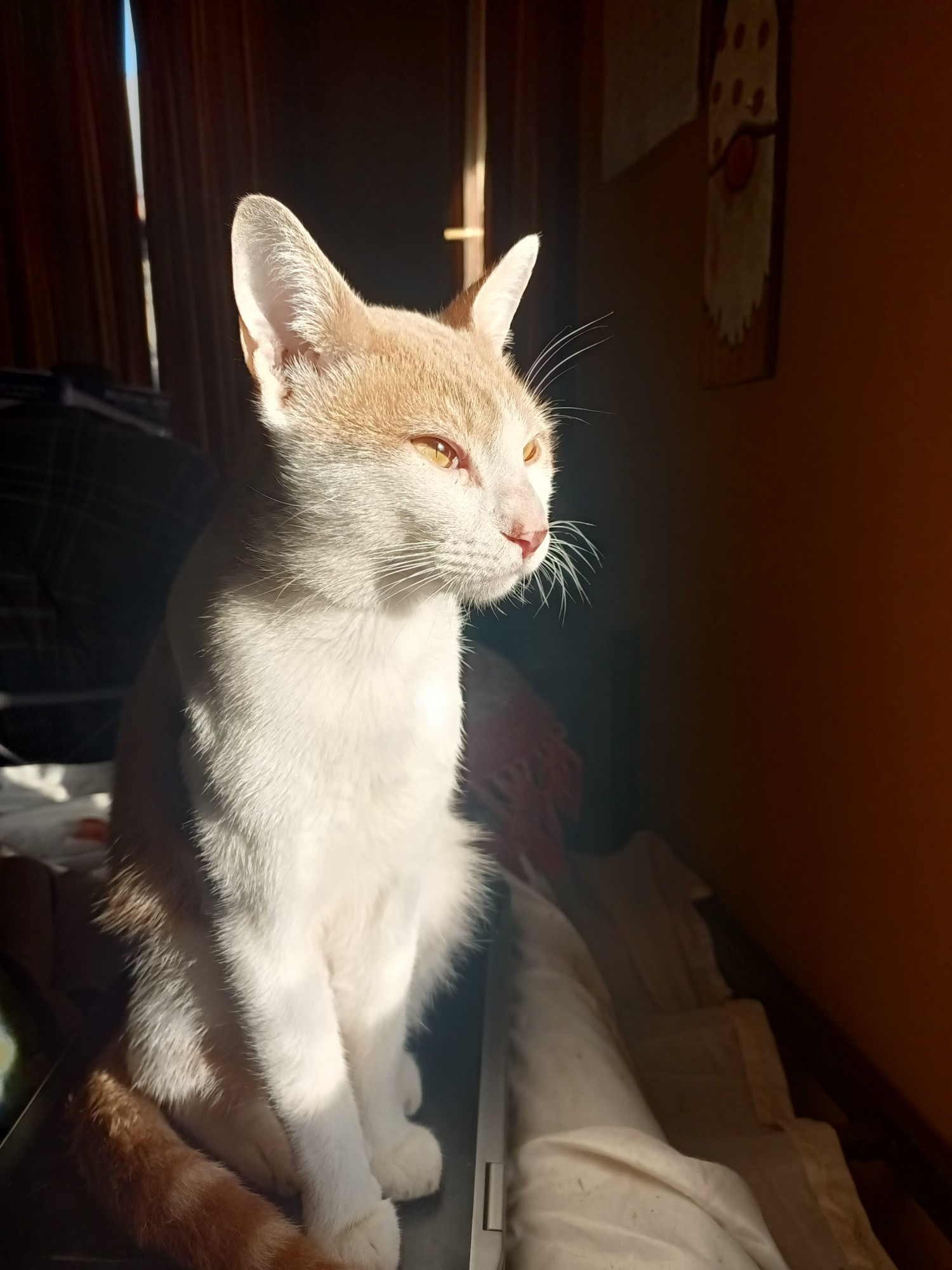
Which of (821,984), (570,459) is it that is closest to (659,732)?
(821,984)

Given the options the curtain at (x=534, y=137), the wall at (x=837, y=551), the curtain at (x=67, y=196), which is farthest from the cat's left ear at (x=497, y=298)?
the curtain at (x=67, y=196)

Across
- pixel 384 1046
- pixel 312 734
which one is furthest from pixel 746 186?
pixel 384 1046

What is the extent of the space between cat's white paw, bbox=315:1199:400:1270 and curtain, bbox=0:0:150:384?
6.12 ft

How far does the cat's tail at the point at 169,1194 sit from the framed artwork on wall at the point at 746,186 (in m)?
0.99

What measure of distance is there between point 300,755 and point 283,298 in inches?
12.3

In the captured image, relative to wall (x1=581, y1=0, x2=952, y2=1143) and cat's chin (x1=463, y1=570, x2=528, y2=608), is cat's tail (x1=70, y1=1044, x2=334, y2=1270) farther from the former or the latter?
wall (x1=581, y1=0, x2=952, y2=1143)

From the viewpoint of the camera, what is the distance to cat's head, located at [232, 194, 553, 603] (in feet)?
1.74

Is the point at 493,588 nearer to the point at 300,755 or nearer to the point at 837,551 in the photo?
the point at 300,755

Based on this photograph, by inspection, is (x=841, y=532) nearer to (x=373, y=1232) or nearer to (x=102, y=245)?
A: (x=373, y=1232)

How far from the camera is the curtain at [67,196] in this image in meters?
1.69

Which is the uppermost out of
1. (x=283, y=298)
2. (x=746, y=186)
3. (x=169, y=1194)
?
(x=746, y=186)

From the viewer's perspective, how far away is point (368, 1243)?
57cm

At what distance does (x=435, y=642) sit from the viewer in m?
0.61

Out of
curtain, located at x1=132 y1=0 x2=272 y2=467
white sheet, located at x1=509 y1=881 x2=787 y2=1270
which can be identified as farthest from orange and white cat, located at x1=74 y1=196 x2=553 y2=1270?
curtain, located at x1=132 y1=0 x2=272 y2=467
